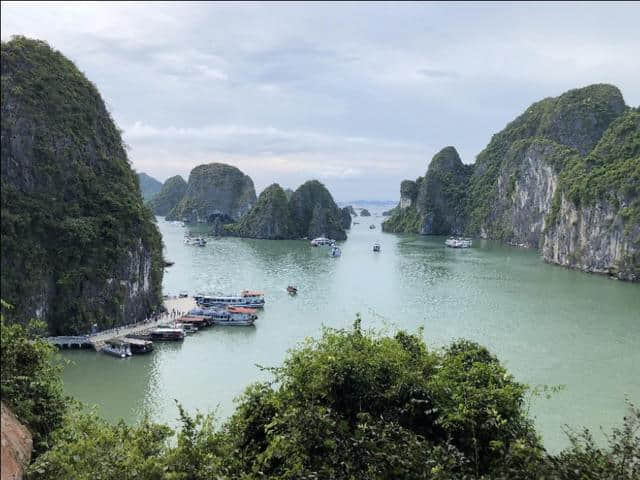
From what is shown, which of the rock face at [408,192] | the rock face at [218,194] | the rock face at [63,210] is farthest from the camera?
the rock face at [218,194]

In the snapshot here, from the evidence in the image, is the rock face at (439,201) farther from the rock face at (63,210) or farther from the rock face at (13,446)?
the rock face at (13,446)

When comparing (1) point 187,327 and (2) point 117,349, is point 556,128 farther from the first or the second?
(2) point 117,349

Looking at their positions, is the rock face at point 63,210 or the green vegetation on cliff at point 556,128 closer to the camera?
the rock face at point 63,210

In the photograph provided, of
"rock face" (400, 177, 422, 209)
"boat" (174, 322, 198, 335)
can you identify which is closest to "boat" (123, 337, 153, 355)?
"boat" (174, 322, 198, 335)

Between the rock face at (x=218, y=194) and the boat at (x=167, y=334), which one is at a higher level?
the rock face at (x=218, y=194)

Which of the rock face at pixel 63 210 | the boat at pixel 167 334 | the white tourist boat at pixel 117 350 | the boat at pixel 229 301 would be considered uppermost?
the rock face at pixel 63 210

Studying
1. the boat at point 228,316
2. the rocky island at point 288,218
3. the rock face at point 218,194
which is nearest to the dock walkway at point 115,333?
the boat at point 228,316

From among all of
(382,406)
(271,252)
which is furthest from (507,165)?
(382,406)

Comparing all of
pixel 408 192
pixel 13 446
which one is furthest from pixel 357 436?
pixel 408 192
